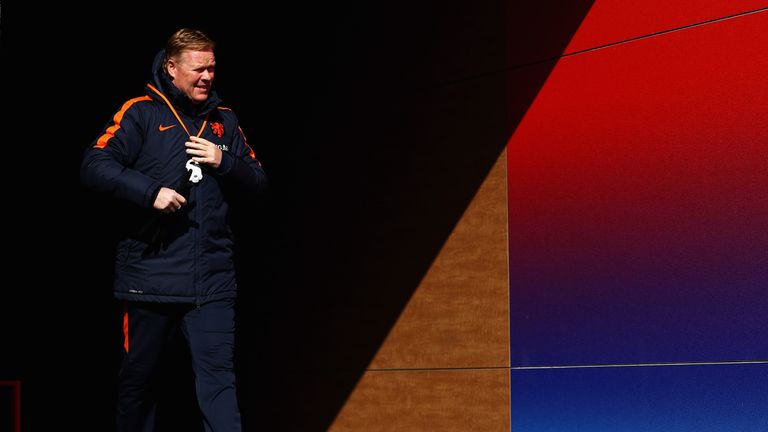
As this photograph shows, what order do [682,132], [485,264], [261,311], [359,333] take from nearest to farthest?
1. [682,132]
2. [485,264]
3. [359,333]
4. [261,311]

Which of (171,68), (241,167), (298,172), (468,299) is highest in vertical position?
(171,68)

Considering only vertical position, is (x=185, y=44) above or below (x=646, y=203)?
above

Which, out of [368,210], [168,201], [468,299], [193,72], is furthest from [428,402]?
[193,72]

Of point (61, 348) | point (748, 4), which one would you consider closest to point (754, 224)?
point (748, 4)

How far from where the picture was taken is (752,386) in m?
3.62

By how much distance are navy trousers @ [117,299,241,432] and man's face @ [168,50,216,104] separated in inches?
30.3

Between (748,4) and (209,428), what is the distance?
242 cm

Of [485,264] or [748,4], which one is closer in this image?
[748,4]

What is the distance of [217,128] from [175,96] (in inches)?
7.7

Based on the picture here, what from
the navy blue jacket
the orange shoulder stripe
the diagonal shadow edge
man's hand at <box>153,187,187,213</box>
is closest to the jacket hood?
the navy blue jacket

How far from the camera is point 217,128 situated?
13.1ft

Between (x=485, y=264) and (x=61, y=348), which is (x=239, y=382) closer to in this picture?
(x=61, y=348)

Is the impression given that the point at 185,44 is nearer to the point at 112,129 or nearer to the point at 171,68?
the point at 171,68

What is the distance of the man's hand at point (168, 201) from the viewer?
11.8 feet
